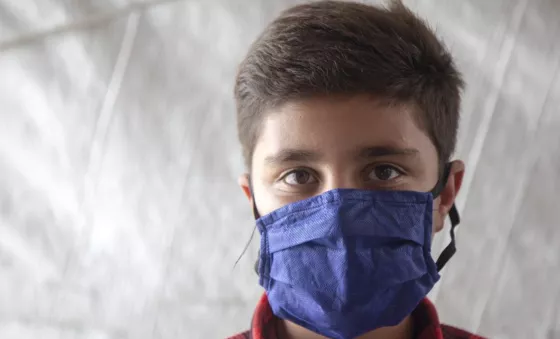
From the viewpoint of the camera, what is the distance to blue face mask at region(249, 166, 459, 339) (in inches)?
36.1

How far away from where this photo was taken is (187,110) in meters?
1.32

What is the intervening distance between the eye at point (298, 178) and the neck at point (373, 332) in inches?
10.9

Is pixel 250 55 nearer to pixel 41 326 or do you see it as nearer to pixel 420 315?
pixel 420 315

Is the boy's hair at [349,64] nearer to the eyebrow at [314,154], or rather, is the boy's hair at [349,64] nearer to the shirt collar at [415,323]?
the eyebrow at [314,154]

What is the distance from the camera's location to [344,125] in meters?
0.97

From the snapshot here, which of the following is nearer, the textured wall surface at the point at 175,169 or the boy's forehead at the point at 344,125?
the boy's forehead at the point at 344,125

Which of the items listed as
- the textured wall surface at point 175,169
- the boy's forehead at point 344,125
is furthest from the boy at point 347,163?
the textured wall surface at point 175,169

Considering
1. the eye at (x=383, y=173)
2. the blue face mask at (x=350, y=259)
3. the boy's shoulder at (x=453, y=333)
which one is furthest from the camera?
the boy's shoulder at (x=453, y=333)

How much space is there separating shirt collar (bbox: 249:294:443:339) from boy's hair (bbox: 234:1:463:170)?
274 mm

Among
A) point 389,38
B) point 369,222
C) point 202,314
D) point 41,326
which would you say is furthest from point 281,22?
point 41,326

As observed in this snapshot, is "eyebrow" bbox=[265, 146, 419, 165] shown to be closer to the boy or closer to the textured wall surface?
the boy

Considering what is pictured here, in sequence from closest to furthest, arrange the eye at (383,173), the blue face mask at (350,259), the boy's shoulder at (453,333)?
the blue face mask at (350,259) < the eye at (383,173) < the boy's shoulder at (453,333)

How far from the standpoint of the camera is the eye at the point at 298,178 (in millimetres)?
1037

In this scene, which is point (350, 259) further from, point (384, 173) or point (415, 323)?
point (415, 323)
